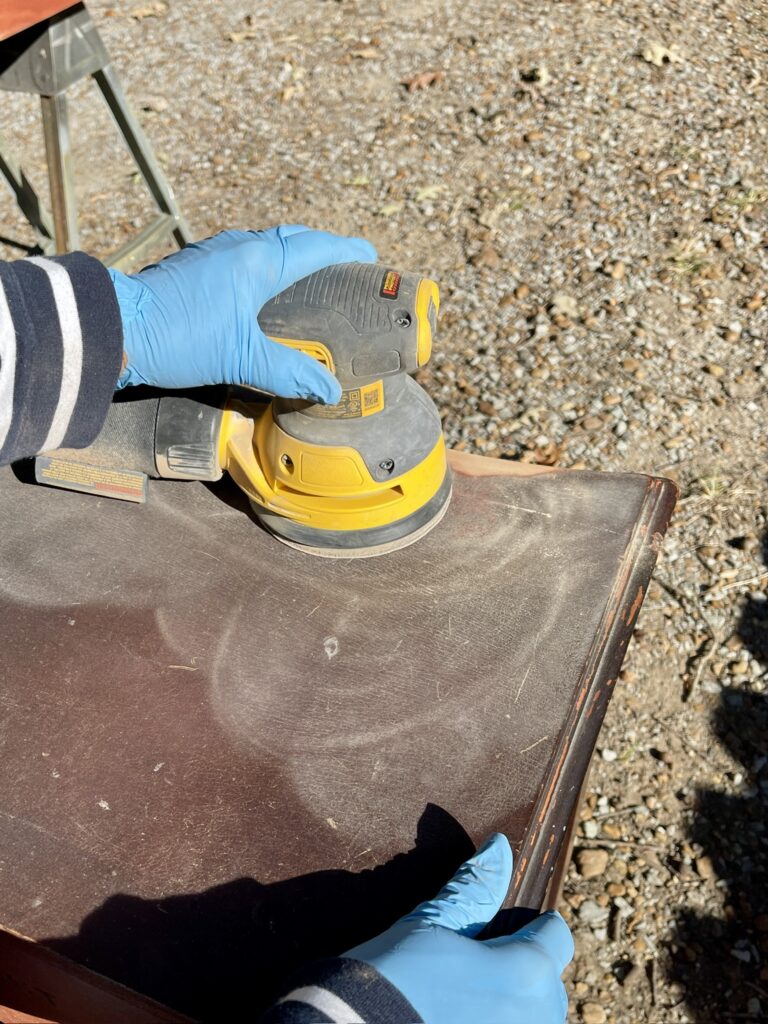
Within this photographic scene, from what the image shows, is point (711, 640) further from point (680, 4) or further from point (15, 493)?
point (680, 4)

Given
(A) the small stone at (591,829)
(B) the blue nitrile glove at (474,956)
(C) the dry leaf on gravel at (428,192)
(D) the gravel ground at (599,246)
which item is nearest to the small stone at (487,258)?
(D) the gravel ground at (599,246)

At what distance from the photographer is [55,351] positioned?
1.48m

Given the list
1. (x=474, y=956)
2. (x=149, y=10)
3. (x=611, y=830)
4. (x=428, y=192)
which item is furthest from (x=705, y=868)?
(x=149, y=10)

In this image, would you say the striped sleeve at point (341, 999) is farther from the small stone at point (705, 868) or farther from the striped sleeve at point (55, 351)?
the small stone at point (705, 868)

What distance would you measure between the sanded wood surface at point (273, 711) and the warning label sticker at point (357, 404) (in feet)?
1.08

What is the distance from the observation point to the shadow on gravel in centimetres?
203

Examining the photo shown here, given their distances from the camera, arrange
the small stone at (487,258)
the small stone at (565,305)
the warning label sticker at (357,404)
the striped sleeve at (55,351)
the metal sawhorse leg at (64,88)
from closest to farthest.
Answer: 1. the striped sleeve at (55,351)
2. the warning label sticker at (357,404)
3. the metal sawhorse leg at (64,88)
4. the small stone at (565,305)
5. the small stone at (487,258)

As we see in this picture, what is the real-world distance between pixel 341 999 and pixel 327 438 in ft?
3.16

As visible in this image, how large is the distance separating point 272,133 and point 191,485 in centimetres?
326

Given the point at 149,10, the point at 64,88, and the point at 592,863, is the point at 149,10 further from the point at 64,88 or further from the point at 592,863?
the point at 592,863

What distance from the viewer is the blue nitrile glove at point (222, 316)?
5.22ft

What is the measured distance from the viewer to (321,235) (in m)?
1.71

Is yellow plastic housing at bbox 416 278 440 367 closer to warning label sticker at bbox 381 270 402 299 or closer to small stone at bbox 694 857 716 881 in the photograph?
warning label sticker at bbox 381 270 402 299

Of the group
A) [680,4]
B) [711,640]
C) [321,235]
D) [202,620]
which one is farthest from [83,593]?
[680,4]
